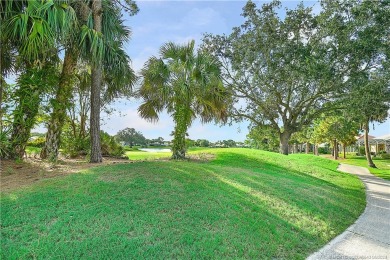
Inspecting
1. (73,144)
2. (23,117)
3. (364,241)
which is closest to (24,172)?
(23,117)

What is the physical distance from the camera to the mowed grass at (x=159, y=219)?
11.1ft

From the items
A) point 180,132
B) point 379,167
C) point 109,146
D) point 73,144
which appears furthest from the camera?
point 379,167

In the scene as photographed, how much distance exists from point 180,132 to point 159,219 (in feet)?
23.7

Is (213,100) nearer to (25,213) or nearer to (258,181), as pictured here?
(258,181)

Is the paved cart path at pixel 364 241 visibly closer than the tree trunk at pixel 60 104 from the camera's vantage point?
Yes

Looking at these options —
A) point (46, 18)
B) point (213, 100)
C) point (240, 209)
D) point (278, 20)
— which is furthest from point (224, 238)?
point (278, 20)

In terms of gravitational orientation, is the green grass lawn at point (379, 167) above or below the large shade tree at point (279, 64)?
below

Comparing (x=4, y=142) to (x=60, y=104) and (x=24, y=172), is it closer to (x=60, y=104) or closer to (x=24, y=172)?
(x=24, y=172)

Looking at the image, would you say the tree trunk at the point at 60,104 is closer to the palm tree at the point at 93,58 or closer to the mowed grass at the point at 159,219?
the palm tree at the point at 93,58

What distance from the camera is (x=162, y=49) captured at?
11.3m

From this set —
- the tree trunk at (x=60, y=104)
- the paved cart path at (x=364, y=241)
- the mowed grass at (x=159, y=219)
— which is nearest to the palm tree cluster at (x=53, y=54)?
the tree trunk at (x=60, y=104)

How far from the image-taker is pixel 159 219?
404 centimetres

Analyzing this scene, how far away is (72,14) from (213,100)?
21.2 ft

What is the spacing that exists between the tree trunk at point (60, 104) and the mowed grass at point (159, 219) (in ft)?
9.59
